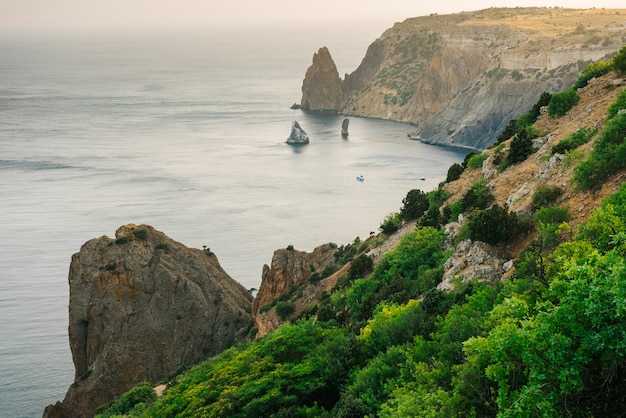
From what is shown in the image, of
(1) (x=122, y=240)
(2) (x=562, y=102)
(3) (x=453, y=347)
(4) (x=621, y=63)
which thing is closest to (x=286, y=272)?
(1) (x=122, y=240)

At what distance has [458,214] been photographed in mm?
37938

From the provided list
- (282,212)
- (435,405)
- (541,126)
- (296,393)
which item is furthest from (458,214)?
(282,212)

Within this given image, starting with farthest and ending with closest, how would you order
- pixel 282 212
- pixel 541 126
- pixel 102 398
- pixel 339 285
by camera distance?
pixel 282 212 → pixel 102 398 → pixel 339 285 → pixel 541 126

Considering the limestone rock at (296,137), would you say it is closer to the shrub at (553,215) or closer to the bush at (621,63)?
the bush at (621,63)

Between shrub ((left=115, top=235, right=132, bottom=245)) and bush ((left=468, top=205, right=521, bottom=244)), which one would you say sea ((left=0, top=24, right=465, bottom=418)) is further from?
bush ((left=468, top=205, right=521, bottom=244))

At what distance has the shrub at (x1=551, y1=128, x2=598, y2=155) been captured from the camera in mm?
33219

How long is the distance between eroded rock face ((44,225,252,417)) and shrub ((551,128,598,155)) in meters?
32.5

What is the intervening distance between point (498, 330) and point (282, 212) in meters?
95.5

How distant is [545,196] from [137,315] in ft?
126

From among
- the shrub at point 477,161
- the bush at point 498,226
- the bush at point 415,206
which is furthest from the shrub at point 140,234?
the bush at point 498,226

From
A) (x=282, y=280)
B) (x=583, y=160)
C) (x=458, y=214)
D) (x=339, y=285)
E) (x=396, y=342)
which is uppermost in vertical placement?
(x=583, y=160)

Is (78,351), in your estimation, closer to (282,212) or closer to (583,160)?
(583,160)

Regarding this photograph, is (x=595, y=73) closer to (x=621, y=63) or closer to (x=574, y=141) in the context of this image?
(x=621, y=63)

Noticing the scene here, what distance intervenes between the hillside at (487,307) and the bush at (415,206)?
0.35 ft
